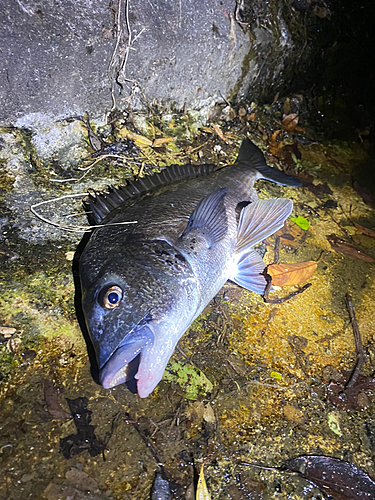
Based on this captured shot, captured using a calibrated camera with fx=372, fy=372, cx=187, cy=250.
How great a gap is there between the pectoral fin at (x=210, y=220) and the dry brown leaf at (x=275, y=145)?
6.85 feet

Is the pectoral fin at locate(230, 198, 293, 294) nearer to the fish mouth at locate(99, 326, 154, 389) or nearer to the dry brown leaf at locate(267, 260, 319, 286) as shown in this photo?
the dry brown leaf at locate(267, 260, 319, 286)

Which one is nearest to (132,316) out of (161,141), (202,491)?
(202,491)

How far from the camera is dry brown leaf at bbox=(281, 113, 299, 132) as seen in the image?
5.06 meters

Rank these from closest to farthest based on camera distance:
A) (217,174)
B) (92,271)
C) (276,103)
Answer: (92,271)
(217,174)
(276,103)

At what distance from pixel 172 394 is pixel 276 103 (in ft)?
14.2

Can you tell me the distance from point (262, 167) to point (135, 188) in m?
1.42

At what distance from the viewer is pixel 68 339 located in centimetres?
252

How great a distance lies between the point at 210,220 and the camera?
109 inches

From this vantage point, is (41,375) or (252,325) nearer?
(41,375)

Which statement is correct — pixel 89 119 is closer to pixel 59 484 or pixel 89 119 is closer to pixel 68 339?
pixel 68 339

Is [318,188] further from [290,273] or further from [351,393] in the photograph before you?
[351,393]

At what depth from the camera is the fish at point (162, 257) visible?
2.00 meters

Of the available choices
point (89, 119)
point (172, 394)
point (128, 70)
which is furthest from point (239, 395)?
point (128, 70)

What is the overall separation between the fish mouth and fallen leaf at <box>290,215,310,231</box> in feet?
7.63
